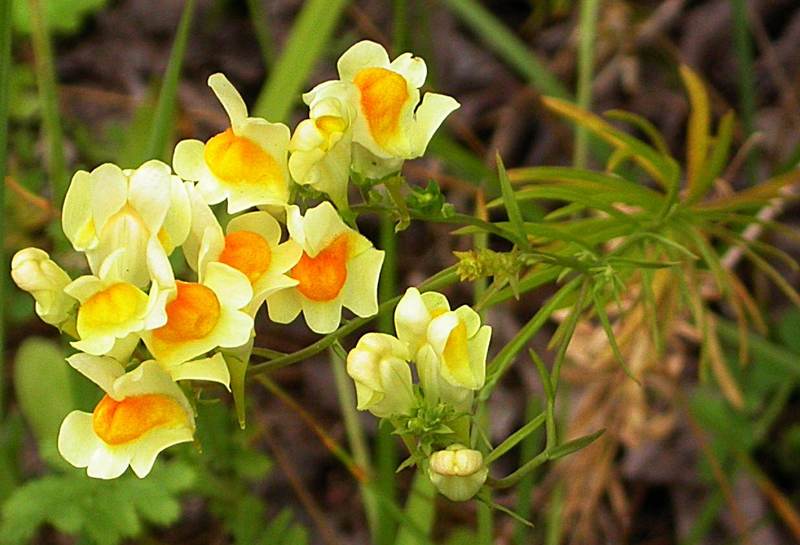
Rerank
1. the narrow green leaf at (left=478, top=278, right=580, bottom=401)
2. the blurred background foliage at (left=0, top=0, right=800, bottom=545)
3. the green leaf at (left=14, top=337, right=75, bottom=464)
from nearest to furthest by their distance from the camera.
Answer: the narrow green leaf at (left=478, top=278, right=580, bottom=401)
the blurred background foliage at (left=0, top=0, right=800, bottom=545)
the green leaf at (left=14, top=337, right=75, bottom=464)

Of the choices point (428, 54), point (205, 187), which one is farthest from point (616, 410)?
point (205, 187)

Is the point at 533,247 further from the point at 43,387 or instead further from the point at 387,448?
the point at 43,387

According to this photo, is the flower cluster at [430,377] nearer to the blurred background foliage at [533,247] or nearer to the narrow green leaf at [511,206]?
the narrow green leaf at [511,206]

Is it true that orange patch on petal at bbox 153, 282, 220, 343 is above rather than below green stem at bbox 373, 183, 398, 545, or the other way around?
above

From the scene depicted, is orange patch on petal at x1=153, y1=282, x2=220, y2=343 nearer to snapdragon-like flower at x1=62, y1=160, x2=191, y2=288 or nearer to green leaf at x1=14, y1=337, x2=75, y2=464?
snapdragon-like flower at x1=62, y1=160, x2=191, y2=288

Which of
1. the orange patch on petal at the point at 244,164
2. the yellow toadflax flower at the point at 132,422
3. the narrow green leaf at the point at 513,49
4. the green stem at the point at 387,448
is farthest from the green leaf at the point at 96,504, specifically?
the narrow green leaf at the point at 513,49

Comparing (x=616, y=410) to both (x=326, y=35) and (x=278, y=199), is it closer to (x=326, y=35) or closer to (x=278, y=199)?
(x=326, y=35)

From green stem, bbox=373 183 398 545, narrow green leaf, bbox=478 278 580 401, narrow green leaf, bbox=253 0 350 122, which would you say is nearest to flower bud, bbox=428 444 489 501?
narrow green leaf, bbox=478 278 580 401
